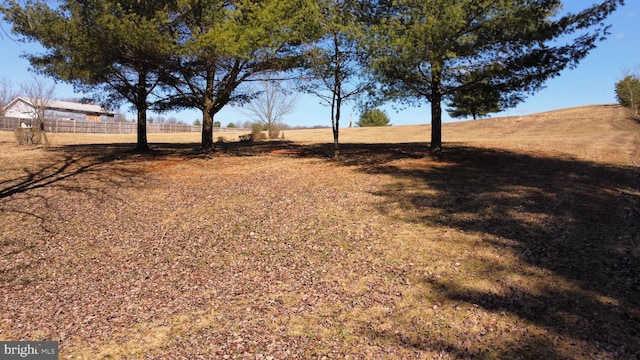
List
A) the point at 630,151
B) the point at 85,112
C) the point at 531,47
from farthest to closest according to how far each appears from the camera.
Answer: the point at 85,112, the point at 630,151, the point at 531,47

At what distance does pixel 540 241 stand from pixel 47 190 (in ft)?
33.8

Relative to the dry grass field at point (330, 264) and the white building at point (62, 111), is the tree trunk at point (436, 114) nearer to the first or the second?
the dry grass field at point (330, 264)

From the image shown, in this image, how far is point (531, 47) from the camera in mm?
11109

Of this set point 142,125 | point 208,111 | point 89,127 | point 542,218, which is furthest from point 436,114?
point 89,127

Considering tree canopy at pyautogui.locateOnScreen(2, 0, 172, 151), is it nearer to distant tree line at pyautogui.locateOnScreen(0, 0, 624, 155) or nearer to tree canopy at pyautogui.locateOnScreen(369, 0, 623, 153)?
distant tree line at pyautogui.locateOnScreen(0, 0, 624, 155)

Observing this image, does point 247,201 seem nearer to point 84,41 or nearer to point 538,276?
point 538,276

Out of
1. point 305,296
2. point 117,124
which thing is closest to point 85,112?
point 117,124

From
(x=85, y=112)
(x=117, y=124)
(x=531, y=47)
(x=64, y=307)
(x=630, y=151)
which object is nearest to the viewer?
(x=64, y=307)

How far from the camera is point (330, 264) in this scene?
18.4ft

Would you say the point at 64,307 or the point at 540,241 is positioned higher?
the point at 540,241

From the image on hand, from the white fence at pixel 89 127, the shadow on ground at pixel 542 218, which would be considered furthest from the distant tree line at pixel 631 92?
the white fence at pixel 89 127

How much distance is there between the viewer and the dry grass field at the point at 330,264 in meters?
3.92

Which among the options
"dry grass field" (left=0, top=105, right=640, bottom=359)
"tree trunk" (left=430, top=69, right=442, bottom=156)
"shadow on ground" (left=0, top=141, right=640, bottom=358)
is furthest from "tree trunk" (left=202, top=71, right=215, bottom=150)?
"tree trunk" (left=430, top=69, right=442, bottom=156)

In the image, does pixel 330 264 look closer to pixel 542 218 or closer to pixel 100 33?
pixel 542 218
